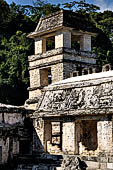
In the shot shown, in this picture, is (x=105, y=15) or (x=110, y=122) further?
(x=105, y=15)

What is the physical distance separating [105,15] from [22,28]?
10687 millimetres

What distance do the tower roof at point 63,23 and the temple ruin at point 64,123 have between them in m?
0.08

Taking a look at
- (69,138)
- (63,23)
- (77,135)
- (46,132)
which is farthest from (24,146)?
(63,23)

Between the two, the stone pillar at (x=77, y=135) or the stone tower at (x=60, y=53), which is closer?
the stone pillar at (x=77, y=135)

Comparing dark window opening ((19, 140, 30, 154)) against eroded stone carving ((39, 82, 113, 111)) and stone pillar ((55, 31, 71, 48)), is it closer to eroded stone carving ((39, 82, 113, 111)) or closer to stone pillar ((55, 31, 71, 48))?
eroded stone carving ((39, 82, 113, 111))

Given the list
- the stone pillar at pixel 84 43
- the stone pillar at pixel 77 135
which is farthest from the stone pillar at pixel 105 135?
the stone pillar at pixel 84 43

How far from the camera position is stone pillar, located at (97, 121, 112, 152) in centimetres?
1584

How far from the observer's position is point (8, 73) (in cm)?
3297

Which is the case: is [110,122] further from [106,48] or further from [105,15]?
[105,15]

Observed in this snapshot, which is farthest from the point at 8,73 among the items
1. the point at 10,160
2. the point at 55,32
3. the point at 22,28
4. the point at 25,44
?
the point at 10,160

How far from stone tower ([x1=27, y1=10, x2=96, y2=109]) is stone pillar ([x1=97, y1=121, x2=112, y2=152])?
7271mm

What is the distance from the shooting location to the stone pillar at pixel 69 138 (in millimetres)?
17094

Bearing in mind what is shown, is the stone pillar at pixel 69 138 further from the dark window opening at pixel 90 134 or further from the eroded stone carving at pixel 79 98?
the dark window opening at pixel 90 134

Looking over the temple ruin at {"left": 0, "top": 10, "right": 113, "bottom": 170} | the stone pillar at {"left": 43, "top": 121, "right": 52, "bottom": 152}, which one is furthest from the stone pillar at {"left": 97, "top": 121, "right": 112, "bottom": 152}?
the stone pillar at {"left": 43, "top": 121, "right": 52, "bottom": 152}
